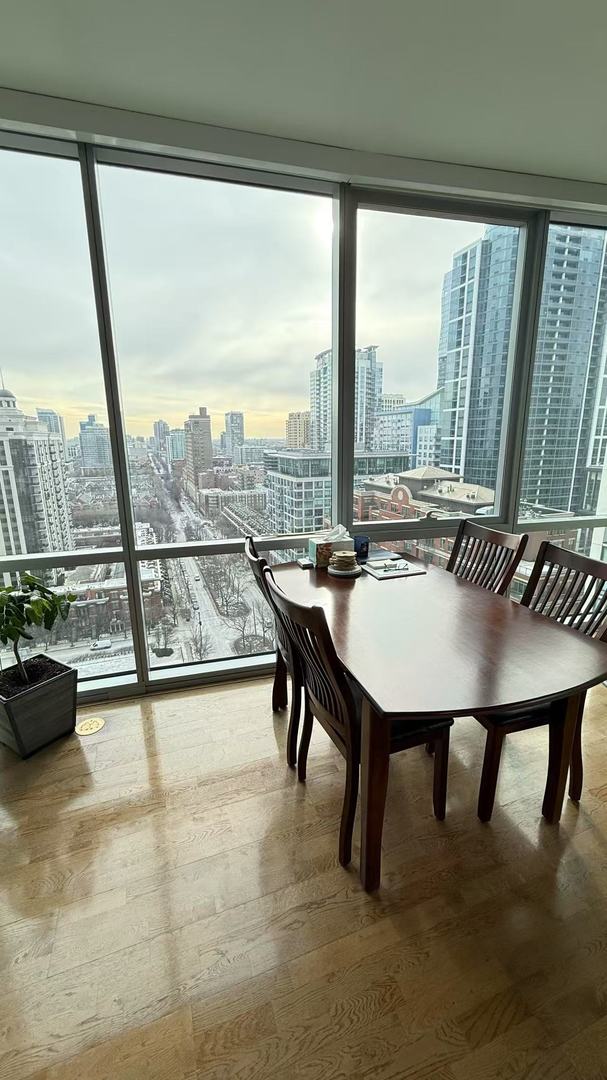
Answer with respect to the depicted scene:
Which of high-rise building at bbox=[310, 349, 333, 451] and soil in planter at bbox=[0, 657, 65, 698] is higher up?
high-rise building at bbox=[310, 349, 333, 451]

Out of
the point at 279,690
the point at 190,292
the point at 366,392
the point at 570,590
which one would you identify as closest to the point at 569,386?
the point at 366,392

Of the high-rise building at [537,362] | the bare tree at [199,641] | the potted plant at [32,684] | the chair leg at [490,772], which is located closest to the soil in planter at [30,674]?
the potted plant at [32,684]

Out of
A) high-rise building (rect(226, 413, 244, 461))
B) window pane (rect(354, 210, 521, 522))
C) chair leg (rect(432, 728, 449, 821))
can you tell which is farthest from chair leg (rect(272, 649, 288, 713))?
high-rise building (rect(226, 413, 244, 461))

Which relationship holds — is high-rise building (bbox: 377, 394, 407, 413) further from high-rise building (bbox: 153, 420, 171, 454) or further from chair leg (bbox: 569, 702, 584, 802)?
chair leg (bbox: 569, 702, 584, 802)

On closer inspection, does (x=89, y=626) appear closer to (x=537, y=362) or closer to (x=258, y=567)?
(x=258, y=567)

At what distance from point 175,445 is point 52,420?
1.90ft

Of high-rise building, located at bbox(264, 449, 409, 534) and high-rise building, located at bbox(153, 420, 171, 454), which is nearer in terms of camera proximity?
high-rise building, located at bbox(153, 420, 171, 454)

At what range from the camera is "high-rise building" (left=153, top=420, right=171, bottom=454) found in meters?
2.33

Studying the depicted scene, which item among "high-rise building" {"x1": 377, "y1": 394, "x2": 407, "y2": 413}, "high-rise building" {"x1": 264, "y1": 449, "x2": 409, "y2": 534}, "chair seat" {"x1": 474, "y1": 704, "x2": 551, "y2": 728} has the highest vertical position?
"high-rise building" {"x1": 377, "y1": 394, "x2": 407, "y2": 413}

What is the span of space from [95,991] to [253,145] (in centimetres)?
316

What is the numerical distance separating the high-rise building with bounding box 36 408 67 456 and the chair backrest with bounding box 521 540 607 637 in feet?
7.50

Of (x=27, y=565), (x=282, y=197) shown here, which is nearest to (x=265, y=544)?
(x=27, y=565)

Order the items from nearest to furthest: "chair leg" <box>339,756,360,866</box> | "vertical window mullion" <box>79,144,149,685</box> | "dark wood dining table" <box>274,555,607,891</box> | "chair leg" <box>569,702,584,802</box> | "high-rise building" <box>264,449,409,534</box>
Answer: "dark wood dining table" <box>274,555,607,891</box>, "chair leg" <box>339,756,360,866</box>, "chair leg" <box>569,702,584,802</box>, "vertical window mullion" <box>79,144,149,685</box>, "high-rise building" <box>264,449,409,534</box>

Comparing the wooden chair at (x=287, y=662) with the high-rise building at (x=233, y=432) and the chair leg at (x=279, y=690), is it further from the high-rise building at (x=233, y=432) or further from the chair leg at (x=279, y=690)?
the high-rise building at (x=233, y=432)
